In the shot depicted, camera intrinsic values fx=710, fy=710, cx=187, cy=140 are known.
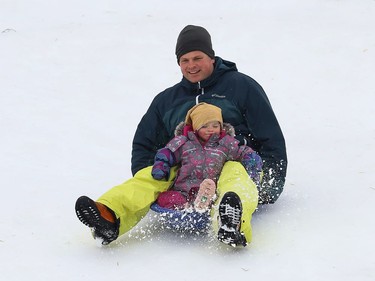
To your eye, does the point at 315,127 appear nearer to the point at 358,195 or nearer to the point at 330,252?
the point at 358,195

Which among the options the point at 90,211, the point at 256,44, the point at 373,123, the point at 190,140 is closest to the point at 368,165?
the point at 373,123

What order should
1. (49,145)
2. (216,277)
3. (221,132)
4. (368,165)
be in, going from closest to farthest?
(216,277)
(221,132)
(368,165)
(49,145)

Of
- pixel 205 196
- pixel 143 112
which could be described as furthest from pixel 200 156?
pixel 143 112

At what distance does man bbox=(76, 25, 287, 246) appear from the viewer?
3.72m

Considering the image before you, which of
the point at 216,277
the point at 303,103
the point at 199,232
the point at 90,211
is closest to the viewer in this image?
the point at 216,277

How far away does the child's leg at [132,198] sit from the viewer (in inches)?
143

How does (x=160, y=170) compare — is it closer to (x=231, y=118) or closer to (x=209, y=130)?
(x=209, y=130)

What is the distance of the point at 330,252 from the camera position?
339 centimetres

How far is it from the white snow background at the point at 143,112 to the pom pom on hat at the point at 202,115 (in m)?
0.62

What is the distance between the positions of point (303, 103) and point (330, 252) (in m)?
3.65

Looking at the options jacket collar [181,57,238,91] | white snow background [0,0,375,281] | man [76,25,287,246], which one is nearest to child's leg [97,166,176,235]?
man [76,25,287,246]

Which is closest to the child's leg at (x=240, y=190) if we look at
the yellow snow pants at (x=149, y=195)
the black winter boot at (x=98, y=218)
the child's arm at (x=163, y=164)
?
the yellow snow pants at (x=149, y=195)

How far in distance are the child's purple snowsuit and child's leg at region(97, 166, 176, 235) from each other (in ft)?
0.23

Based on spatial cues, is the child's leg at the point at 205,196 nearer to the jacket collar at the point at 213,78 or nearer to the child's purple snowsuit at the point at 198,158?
the child's purple snowsuit at the point at 198,158
